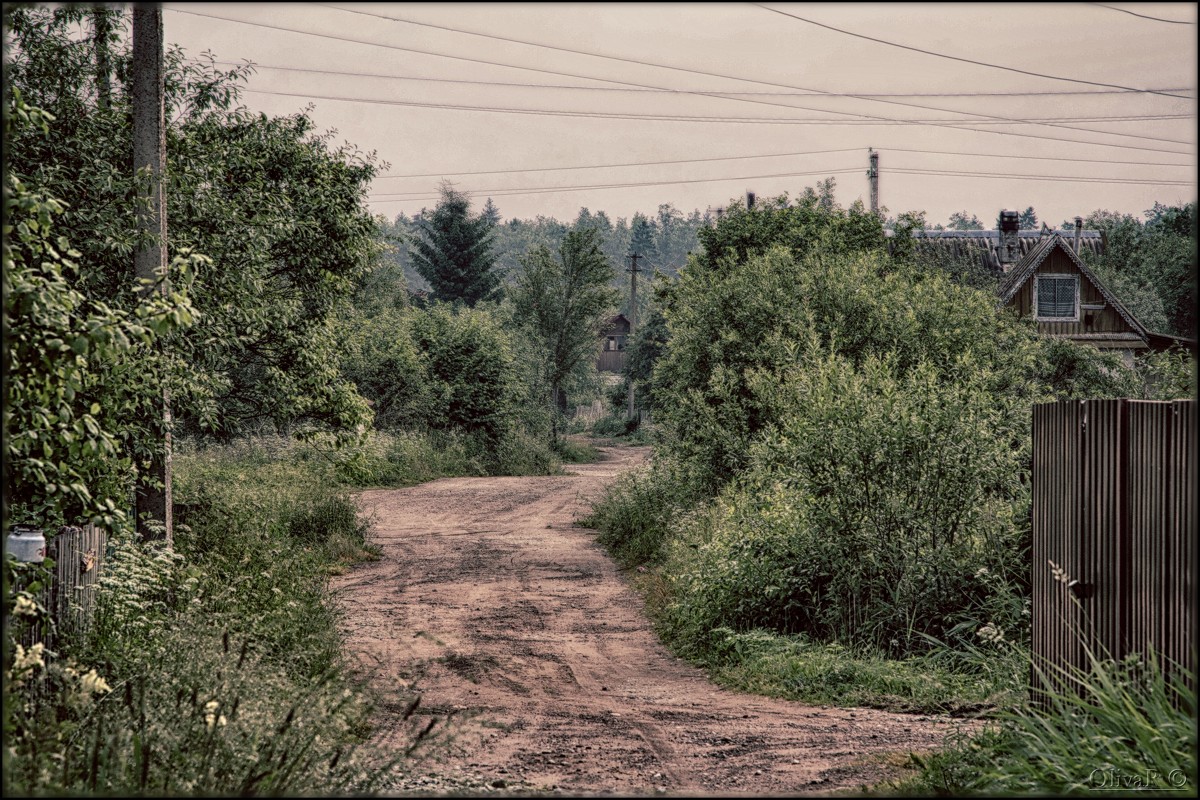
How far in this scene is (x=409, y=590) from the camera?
14492mm

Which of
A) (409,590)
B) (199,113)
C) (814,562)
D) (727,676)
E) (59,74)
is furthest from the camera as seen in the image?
(409,590)

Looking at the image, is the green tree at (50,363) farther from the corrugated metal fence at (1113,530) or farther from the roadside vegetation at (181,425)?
the corrugated metal fence at (1113,530)

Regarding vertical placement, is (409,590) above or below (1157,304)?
below

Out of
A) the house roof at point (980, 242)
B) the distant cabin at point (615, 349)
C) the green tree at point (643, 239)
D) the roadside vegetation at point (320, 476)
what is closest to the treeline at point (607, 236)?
the green tree at point (643, 239)

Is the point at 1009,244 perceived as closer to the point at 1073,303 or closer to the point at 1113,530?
the point at 1073,303

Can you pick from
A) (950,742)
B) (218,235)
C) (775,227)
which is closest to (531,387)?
(775,227)

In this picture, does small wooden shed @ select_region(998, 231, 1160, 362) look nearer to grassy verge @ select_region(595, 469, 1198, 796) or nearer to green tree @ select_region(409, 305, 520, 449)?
green tree @ select_region(409, 305, 520, 449)

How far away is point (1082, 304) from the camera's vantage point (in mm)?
35531

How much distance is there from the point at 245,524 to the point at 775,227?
17.5m

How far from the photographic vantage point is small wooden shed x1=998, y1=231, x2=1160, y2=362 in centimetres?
3516

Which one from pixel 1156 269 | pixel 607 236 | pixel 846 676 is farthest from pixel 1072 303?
pixel 607 236

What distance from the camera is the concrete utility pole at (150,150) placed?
36.0ft

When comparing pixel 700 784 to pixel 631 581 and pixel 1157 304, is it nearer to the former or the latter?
pixel 631 581

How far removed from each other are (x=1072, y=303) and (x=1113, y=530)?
3294 cm
